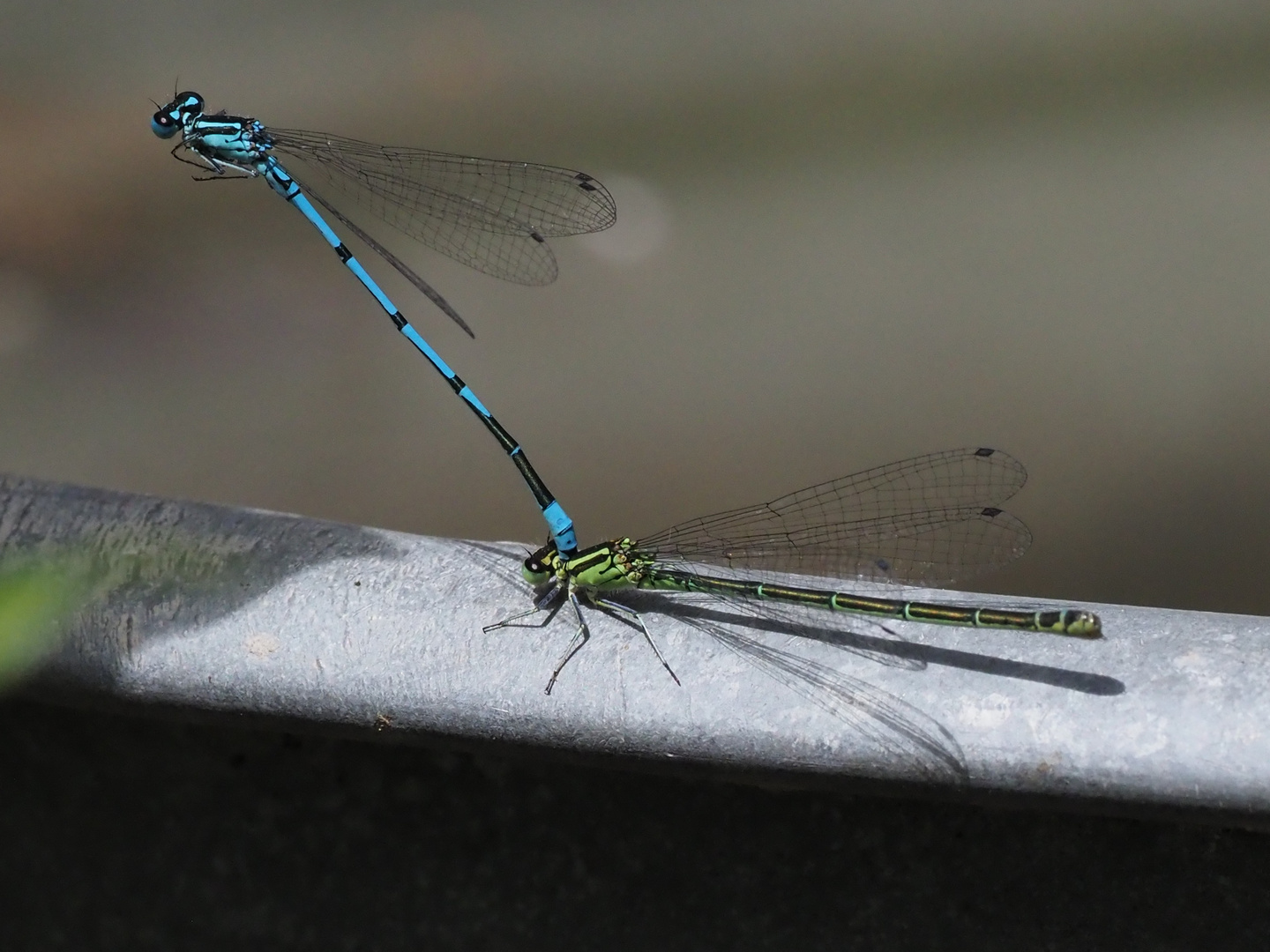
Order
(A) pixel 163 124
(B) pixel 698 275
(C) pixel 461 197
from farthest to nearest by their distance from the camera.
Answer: (B) pixel 698 275
(C) pixel 461 197
(A) pixel 163 124

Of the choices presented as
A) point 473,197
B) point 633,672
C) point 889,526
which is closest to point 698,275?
point 473,197

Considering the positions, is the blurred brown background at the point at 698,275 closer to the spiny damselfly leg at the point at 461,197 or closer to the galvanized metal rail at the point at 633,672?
the spiny damselfly leg at the point at 461,197

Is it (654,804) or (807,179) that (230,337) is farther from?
(654,804)

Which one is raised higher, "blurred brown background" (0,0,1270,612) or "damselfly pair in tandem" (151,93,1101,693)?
"blurred brown background" (0,0,1270,612)

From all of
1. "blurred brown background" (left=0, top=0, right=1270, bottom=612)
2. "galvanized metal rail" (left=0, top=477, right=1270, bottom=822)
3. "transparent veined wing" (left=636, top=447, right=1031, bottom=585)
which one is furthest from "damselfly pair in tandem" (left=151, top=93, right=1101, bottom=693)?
"blurred brown background" (left=0, top=0, right=1270, bottom=612)

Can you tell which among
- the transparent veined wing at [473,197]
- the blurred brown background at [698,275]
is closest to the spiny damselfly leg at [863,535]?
the transparent veined wing at [473,197]

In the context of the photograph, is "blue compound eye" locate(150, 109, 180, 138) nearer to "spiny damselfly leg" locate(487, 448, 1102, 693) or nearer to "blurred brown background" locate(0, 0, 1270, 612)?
"spiny damselfly leg" locate(487, 448, 1102, 693)

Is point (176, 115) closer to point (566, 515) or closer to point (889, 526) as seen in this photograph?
point (566, 515)
